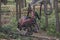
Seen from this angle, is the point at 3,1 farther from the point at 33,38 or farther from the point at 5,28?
the point at 33,38

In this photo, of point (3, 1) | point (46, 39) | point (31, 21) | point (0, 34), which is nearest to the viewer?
point (46, 39)

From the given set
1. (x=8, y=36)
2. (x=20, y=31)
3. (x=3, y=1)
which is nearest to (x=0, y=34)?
(x=8, y=36)

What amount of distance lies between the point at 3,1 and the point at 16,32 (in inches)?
459

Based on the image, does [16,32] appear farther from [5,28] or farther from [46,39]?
[46,39]

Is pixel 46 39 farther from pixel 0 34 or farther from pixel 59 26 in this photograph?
pixel 0 34

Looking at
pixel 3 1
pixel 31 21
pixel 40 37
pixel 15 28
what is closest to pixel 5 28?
pixel 15 28

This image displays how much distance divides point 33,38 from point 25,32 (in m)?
0.64

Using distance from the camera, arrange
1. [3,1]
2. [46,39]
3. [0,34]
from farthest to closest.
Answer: [3,1] → [0,34] → [46,39]

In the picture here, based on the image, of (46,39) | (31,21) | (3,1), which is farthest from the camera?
(3,1)

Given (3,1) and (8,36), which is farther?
(3,1)

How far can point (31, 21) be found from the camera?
25.7 feet

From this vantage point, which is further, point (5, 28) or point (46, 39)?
A: point (5, 28)

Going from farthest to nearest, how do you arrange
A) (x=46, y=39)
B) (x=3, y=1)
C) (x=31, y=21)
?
(x=3, y=1) → (x=31, y=21) → (x=46, y=39)

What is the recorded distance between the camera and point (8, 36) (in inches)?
285
